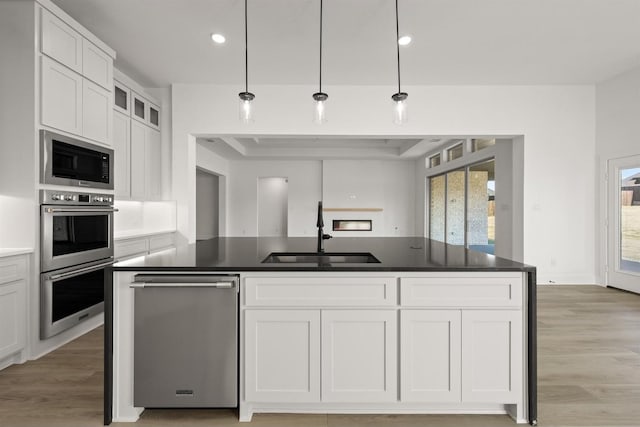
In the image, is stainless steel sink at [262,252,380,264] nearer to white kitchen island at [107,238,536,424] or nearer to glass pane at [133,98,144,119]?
white kitchen island at [107,238,536,424]

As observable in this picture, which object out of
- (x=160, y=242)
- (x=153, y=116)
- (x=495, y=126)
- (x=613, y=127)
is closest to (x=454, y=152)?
(x=495, y=126)

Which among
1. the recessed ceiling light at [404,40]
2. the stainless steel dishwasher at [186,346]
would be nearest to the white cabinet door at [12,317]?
the stainless steel dishwasher at [186,346]

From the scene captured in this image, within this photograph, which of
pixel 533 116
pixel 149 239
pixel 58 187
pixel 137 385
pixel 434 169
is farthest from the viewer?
pixel 434 169

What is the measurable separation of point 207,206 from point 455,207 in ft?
19.5

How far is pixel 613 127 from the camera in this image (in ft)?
15.9

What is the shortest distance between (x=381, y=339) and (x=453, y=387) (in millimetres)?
447

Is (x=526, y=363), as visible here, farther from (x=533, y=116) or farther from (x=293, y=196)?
(x=293, y=196)

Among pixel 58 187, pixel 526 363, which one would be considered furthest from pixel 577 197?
pixel 58 187

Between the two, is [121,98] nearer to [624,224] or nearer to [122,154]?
[122,154]

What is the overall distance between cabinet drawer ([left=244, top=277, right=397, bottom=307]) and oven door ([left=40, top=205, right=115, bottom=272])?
6.25 feet

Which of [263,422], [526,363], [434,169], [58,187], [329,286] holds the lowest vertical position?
[263,422]

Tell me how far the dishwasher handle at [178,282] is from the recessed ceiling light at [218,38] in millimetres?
2734

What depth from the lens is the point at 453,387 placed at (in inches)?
73.0

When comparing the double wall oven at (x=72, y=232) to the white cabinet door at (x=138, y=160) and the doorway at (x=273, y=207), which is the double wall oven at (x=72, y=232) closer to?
the white cabinet door at (x=138, y=160)
